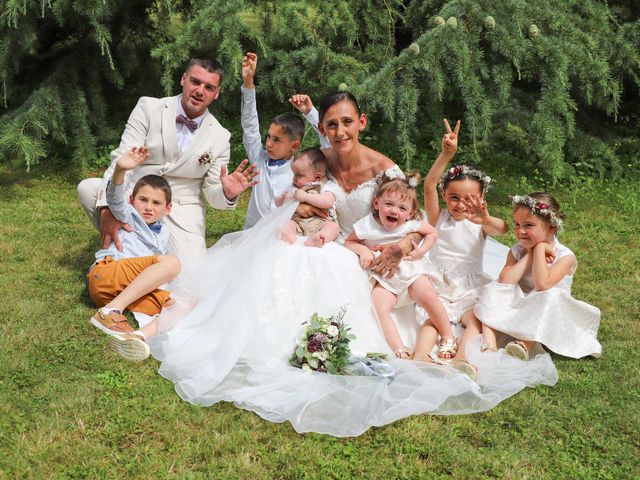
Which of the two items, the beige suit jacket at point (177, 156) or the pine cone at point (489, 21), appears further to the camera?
the pine cone at point (489, 21)

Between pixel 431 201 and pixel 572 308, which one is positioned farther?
pixel 431 201

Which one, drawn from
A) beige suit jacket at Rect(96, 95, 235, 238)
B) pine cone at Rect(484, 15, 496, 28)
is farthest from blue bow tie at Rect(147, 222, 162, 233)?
pine cone at Rect(484, 15, 496, 28)

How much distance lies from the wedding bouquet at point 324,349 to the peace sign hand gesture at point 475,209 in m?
1.11

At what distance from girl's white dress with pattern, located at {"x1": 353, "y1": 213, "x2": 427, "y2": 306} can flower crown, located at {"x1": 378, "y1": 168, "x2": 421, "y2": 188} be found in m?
0.24

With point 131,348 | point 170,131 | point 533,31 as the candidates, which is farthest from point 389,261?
point 533,31

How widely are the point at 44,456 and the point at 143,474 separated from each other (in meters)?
0.46

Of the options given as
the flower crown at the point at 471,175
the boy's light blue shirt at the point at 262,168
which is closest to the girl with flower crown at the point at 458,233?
the flower crown at the point at 471,175

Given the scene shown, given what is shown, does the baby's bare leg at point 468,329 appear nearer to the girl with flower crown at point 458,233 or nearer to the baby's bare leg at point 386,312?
the girl with flower crown at point 458,233

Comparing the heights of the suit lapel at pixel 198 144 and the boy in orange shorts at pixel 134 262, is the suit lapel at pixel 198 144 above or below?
above

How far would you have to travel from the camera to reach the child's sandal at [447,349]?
4219 millimetres

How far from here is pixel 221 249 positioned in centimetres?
495

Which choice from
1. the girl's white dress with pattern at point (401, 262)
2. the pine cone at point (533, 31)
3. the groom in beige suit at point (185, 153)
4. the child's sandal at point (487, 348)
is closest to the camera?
the child's sandal at point (487, 348)

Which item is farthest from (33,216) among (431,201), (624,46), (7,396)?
(624,46)

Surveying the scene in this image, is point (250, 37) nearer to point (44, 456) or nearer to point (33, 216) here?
point (33, 216)
